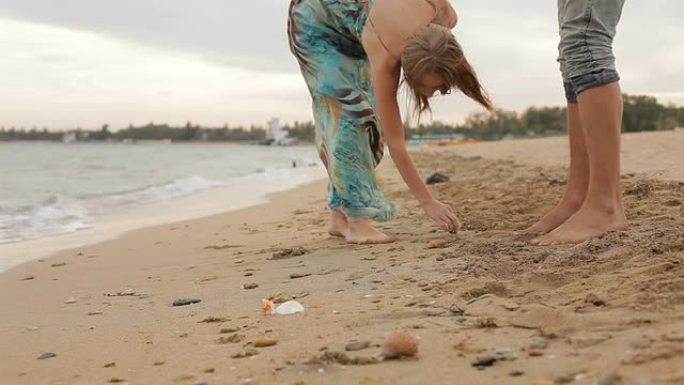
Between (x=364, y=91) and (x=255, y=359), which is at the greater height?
(x=364, y=91)

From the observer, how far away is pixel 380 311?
2072mm

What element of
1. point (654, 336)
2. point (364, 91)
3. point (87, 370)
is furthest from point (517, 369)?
point (364, 91)

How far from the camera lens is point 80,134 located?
195 ft

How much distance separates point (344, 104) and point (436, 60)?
0.81 meters

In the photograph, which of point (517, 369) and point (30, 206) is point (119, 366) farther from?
point (30, 206)

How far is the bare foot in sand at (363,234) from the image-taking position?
3469 millimetres

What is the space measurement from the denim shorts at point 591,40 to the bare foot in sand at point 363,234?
1188 millimetres

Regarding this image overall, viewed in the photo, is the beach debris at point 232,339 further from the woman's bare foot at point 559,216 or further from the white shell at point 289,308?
the woman's bare foot at point 559,216

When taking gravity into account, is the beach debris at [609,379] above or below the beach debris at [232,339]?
above

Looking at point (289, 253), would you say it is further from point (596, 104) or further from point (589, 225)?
point (596, 104)

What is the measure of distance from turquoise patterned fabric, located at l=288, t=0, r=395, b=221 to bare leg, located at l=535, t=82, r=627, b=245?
3.68ft

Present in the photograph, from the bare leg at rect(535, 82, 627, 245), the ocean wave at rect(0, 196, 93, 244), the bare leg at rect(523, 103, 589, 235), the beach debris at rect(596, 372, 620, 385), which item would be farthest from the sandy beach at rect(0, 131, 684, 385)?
the ocean wave at rect(0, 196, 93, 244)

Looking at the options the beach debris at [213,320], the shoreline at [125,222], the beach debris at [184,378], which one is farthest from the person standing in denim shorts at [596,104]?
the shoreline at [125,222]

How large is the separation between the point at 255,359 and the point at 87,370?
512 mm
